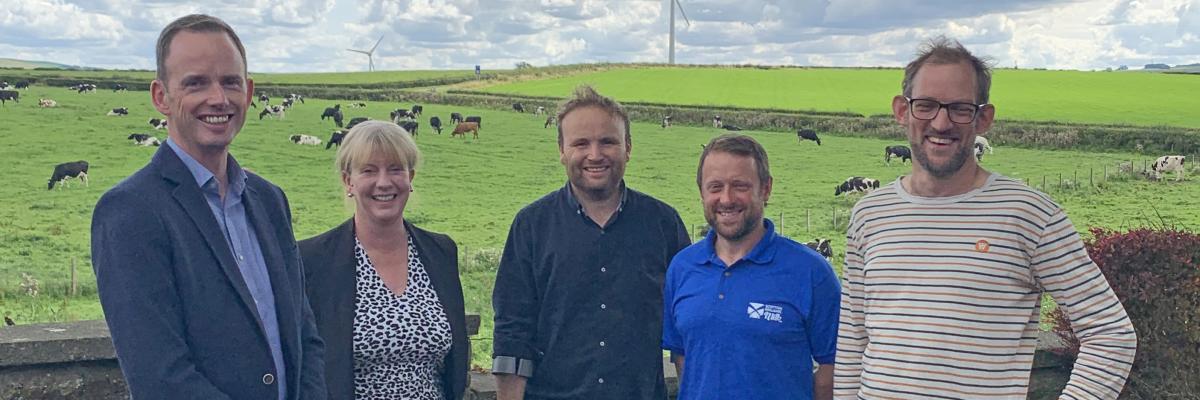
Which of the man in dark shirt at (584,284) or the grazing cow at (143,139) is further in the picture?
the grazing cow at (143,139)

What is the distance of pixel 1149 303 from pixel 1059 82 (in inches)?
3058

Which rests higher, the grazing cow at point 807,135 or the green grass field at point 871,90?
the green grass field at point 871,90

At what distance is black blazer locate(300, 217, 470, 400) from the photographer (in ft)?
12.8

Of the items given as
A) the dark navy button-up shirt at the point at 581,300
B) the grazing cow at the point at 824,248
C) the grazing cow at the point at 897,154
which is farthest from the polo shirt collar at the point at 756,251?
the grazing cow at the point at 897,154

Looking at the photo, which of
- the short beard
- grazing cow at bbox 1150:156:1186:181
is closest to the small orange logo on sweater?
the short beard

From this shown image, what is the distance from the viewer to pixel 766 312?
363 centimetres

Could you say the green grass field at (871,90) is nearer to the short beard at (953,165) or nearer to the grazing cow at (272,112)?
the grazing cow at (272,112)

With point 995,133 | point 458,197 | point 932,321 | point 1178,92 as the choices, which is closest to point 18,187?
point 458,197

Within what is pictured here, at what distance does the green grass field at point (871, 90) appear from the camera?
54156mm

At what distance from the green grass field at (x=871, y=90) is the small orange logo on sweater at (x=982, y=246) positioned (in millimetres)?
43247

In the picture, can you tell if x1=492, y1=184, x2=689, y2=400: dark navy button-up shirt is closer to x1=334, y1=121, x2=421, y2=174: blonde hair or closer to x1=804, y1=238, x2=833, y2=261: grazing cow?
x1=334, y1=121, x2=421, y2=174: blonde hair

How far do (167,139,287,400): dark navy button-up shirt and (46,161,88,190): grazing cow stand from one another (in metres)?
29.6

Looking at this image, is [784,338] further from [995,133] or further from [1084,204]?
[995,133]

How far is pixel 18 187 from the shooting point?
29.5 m
